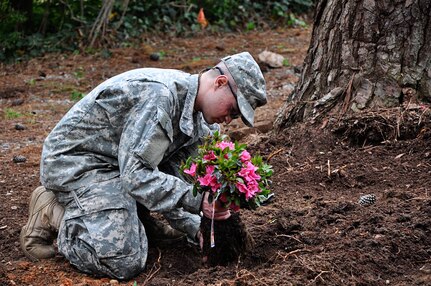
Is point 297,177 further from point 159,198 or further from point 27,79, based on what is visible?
point 27,79

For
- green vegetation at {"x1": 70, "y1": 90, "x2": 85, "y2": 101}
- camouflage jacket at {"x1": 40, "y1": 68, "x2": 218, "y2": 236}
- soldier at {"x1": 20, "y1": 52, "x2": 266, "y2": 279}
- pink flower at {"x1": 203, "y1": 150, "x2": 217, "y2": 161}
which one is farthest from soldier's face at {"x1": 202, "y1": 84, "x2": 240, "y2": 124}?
green vegetation at {"x1": 70, "y1": 90, "x2": 85, "y2": 101}

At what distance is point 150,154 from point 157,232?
0.86 m

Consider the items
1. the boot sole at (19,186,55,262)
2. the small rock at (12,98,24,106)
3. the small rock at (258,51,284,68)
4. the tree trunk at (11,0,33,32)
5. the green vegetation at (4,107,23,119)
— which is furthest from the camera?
the tree trunk at (11,0,33,32)

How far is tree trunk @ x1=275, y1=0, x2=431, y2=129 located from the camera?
215 inches

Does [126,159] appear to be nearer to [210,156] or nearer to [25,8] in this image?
[210,156]

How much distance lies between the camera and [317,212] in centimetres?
454

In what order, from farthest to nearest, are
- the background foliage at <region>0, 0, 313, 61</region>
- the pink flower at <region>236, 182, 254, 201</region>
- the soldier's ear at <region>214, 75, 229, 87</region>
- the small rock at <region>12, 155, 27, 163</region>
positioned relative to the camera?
the background foliage at <region>0, 0, 313, 61</region> → the small rock at <region>12, 155, 27, 163</region> → the soldier's ear at <region>214, 75, 229, 87</region> → the pink flower at <region>236, 182, 254, 201</region>

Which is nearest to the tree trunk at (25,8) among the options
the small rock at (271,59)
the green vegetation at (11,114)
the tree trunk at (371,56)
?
the green vegetation at (11,114)

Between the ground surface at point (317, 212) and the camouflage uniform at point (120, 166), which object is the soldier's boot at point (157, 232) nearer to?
the ground surface at point (317, 212)

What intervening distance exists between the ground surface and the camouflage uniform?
17cm

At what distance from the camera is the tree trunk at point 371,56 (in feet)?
17.9

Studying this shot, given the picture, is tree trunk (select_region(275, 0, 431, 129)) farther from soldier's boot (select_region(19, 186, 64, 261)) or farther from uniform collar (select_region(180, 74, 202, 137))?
soldier's boot (select_region(19, 186, 64, 261))

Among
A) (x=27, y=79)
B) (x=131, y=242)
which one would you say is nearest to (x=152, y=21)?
(x=27, y=79)

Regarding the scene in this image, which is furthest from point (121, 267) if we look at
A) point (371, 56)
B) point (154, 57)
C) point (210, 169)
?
point (154, 57)
